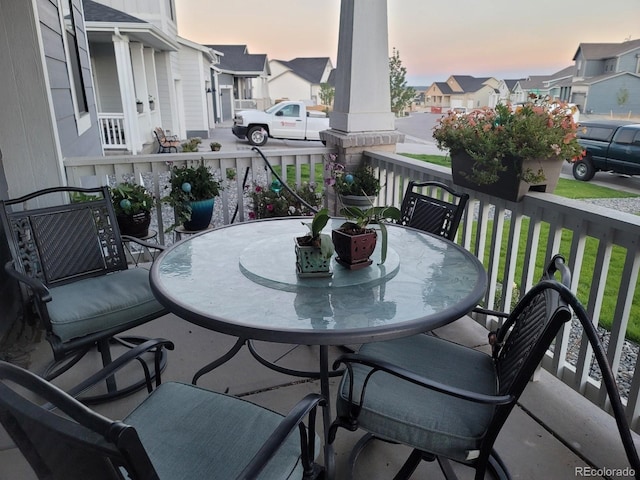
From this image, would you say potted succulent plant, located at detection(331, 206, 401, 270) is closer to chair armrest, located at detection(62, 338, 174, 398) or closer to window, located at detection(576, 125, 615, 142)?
chair armrest, located at detection(62, 338, 174, 398)

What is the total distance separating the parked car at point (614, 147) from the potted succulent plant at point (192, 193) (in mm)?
6866

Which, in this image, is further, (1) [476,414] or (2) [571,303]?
(1) [476,414]

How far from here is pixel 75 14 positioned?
5148mm

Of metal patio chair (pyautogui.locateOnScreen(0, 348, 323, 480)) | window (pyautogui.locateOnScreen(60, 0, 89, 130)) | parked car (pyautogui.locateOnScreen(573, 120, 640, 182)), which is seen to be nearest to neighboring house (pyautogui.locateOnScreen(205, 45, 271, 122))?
window (pyautogui.locateOnScreen(60, 0, 89, 130))

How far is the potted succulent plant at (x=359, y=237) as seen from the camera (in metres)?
1.63

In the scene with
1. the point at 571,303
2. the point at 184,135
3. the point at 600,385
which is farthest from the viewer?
the point at 184,135

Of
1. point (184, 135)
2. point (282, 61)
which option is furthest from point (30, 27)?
point (282, 61)

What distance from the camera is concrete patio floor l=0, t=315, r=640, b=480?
1.66 meters

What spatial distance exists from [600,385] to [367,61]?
8.71 feet

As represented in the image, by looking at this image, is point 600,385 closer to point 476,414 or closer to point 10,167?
point 476,414

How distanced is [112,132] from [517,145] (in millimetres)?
9277

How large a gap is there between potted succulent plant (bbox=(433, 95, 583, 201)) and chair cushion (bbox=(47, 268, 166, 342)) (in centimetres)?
178

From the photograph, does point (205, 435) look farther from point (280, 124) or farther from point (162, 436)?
point (280, 124)

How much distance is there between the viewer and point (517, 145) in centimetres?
204
